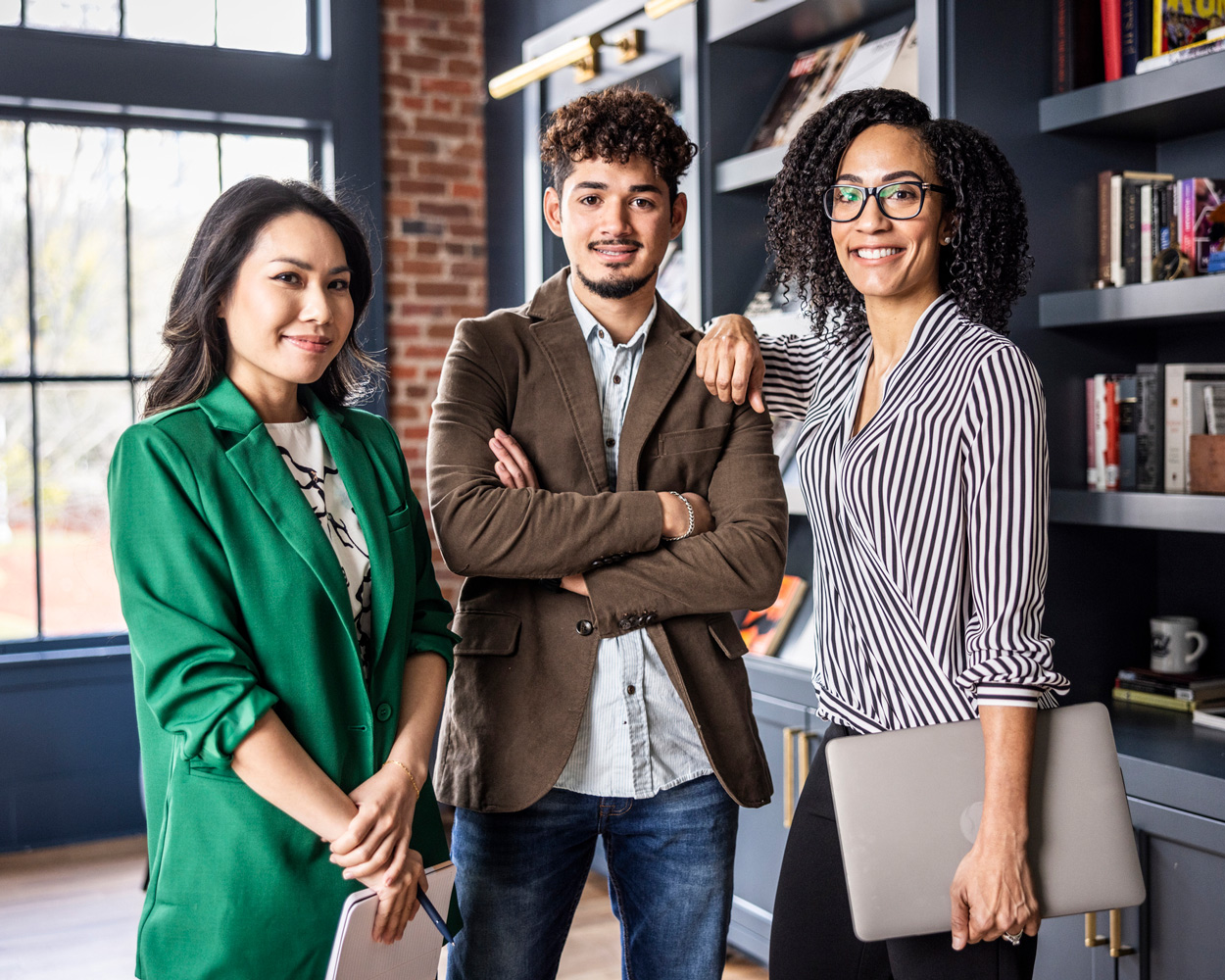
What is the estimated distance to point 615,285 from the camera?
1752mm

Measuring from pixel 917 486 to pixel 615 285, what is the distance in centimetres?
56

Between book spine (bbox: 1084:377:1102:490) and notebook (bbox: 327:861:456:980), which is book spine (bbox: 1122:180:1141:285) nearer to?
book spine (bbox: 1084:377:1102:490)

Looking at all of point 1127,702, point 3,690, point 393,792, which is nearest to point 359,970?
point 393,792

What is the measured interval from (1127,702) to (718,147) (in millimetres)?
1769

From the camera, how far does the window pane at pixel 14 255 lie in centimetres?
395

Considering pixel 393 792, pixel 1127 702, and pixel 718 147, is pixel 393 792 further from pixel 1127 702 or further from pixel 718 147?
pixel 718 147

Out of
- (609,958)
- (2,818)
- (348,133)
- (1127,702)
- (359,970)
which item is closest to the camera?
(359,970)

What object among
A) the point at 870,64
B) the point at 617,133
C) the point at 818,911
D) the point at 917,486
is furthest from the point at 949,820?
the point at 870,64

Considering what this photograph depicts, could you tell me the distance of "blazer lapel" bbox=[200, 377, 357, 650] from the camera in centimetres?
138

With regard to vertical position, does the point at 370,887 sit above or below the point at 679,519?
below

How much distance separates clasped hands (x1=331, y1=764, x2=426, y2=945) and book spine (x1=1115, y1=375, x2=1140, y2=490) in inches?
68.2

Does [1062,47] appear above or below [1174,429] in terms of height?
above

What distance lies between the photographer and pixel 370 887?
137 centimetres

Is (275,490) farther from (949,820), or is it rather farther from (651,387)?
(949,820)
